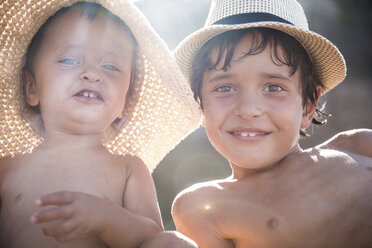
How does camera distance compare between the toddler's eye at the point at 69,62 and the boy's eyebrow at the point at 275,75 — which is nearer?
the toddler's eye at the point at 69,62

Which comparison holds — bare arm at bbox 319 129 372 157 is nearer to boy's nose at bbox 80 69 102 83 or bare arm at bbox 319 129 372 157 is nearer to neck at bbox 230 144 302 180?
neck at bbox 230 144 302 180

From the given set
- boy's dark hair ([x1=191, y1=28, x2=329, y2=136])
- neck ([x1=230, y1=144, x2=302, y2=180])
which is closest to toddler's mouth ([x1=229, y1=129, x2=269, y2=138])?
neck ([x1=230, y1=144, x2=302, y2=180])

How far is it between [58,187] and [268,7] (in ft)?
4.10

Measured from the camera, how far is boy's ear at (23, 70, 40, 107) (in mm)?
1718

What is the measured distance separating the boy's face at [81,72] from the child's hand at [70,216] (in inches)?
18.9

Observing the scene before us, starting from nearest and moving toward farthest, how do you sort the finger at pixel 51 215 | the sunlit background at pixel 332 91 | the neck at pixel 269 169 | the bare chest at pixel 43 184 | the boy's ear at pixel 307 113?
the finger at pixel 51 215, the bare chest at pixel 43 184, the neck at pixel 269 169, the boy's ear at pixel 307 113, the sunlit background at pixel 332 91

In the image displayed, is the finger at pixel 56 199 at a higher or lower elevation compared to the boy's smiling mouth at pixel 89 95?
lower

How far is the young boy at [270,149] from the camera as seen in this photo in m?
1.57

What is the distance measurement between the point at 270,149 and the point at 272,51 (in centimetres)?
46

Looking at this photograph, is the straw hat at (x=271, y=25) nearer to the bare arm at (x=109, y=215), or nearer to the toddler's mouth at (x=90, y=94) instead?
the toddler's mouth at (x=90, y=94)

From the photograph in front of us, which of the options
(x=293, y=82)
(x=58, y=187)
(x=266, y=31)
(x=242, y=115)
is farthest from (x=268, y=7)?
(x=58, y=187)

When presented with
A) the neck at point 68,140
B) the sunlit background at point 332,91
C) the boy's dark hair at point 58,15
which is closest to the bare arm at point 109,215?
the neck at point 68,140

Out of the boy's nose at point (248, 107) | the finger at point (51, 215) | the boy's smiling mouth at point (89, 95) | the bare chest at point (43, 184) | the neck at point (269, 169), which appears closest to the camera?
the finger at point (51, 215)

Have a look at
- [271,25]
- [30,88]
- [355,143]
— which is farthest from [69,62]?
[355,143]
